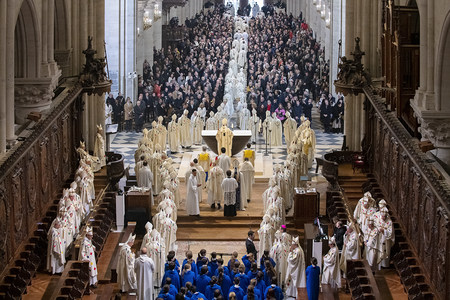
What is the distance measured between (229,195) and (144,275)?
22.3ft

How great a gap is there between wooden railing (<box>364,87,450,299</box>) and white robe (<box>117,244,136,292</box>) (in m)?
6.36

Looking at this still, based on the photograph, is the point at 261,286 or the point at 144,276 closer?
the point at 261,286

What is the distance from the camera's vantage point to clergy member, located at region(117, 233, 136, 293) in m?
27.2

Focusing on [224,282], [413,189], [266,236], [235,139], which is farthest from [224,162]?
[224,282]

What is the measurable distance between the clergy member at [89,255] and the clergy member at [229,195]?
6.24 m

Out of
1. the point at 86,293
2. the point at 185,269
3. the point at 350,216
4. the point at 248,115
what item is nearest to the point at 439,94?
the point at 350,216

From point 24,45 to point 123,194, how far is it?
4.65 m

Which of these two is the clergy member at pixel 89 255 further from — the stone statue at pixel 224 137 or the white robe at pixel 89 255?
the stone statue at pixel 224 137

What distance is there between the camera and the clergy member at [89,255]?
2736cm

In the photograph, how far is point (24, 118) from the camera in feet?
107

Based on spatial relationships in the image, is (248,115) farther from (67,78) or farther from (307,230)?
(307,230)

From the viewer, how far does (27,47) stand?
3203 cm

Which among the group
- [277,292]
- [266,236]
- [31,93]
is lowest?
[277,292]

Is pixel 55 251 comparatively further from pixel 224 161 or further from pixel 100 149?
pixel 100 149
